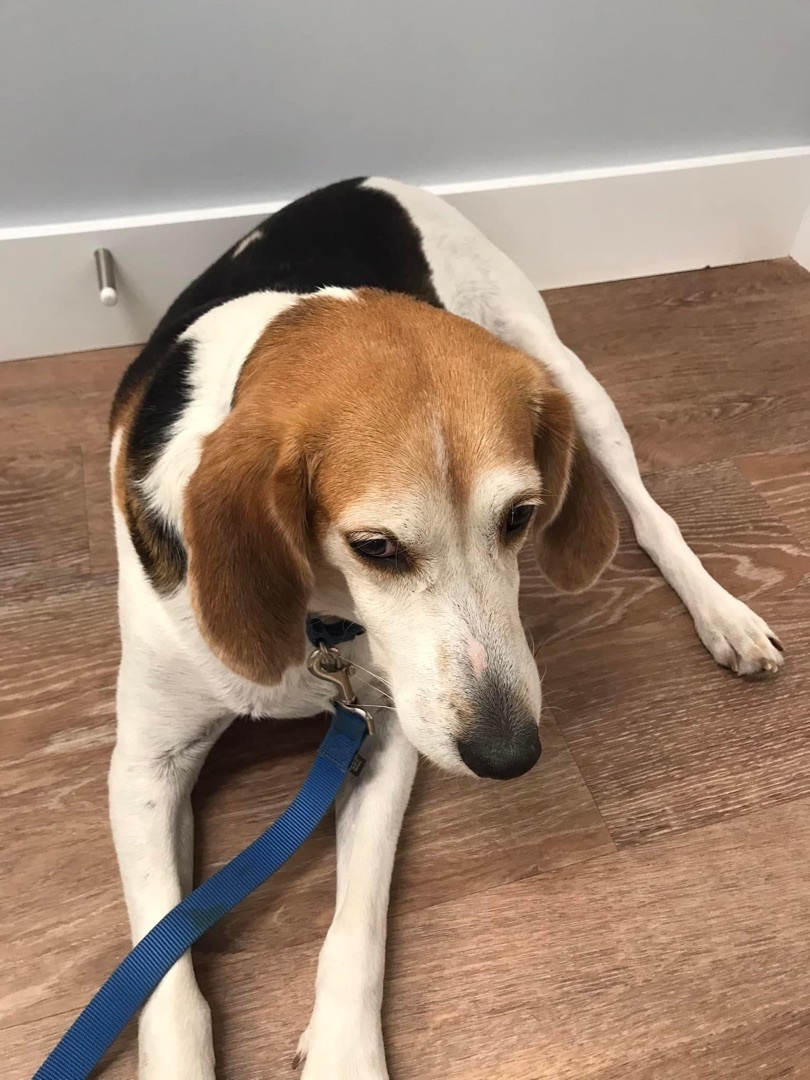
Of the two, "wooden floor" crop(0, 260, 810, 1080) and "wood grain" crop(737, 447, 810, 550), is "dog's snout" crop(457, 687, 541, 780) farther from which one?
"wood grain" crop(737, 447, 810, 550)

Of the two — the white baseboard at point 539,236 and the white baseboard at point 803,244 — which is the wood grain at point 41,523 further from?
the white baseboard at point 803,244

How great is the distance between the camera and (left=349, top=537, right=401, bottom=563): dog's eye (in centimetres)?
112

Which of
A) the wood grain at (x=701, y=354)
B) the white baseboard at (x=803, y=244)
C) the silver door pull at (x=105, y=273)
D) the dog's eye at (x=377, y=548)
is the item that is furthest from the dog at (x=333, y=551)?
the white baseboard at (x=803, y=244)

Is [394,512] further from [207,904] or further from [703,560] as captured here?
[703,560]

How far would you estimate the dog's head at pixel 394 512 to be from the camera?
110 cm

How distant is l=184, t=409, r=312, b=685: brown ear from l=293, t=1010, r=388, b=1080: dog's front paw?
537mm

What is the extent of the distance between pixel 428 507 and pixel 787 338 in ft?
7.11

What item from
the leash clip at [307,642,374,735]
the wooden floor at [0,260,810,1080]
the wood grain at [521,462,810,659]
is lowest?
the wooden floor at [0,260,810,1080]

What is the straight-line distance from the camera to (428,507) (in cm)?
109

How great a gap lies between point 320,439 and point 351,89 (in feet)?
5.35

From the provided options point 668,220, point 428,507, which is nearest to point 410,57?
point 668,220

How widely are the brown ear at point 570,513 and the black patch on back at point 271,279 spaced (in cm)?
45

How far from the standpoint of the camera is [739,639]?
73.8 inches

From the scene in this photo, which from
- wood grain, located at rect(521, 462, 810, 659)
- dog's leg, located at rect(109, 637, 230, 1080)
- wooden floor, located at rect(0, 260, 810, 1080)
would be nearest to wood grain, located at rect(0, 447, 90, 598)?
wooden floor, located at rect(0, 260, 810, 1080)
